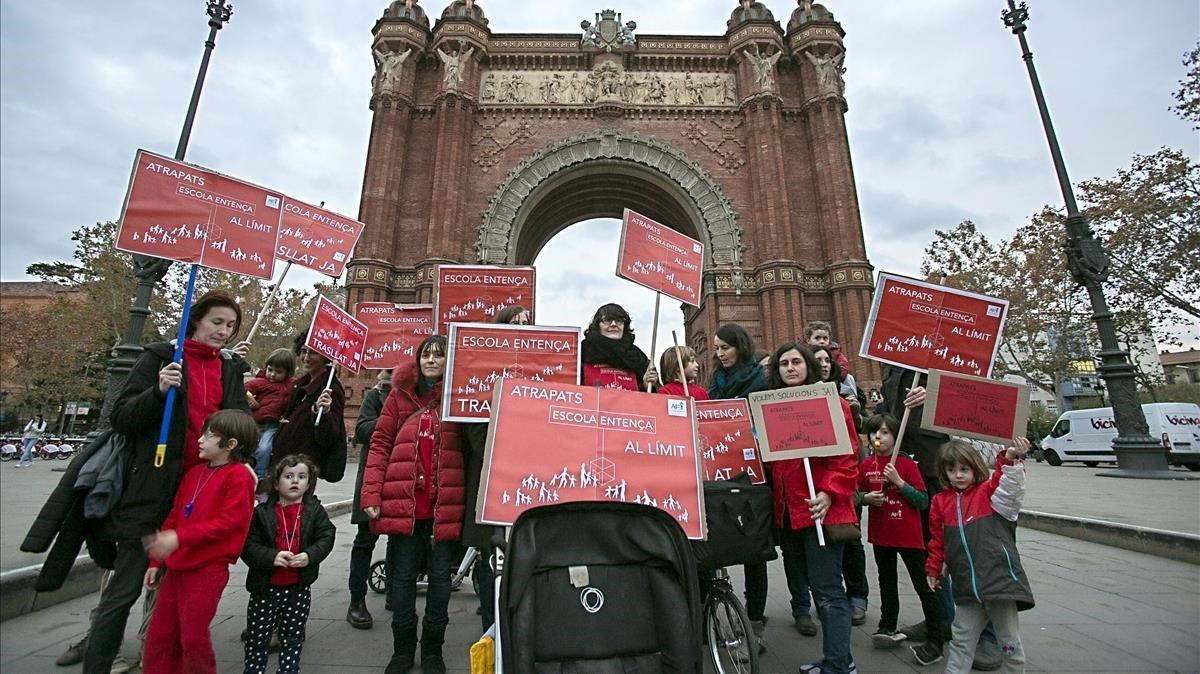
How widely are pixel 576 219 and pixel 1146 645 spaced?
22.9 m

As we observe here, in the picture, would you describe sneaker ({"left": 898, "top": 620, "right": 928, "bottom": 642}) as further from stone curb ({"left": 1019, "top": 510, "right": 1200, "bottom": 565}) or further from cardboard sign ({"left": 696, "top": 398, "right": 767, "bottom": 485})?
stone curb ({"left": 1019, "top": 510, "right": 1200, "bottom": 565})

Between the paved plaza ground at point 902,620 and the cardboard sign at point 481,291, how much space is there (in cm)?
291

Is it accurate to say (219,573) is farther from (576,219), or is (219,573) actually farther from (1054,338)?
(1054,338)

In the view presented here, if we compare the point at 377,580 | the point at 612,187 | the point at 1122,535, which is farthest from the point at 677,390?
the point at 612,187

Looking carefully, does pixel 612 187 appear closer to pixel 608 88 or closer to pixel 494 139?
pixel 608 88

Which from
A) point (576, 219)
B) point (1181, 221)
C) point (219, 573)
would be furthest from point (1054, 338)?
point (219, 573)

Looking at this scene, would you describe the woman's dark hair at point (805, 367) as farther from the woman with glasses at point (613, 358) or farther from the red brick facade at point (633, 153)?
the red brick facade at point (633, 153)

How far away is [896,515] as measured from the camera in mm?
3729

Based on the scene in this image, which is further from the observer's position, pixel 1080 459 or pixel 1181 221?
pixel 1080 459

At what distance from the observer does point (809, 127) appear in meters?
21.2

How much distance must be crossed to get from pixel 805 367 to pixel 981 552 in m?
1.40

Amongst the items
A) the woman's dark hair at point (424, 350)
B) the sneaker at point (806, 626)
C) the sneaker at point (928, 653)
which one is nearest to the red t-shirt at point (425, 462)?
the woman's dark hair at point (424, 350)

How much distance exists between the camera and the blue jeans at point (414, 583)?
3.11m

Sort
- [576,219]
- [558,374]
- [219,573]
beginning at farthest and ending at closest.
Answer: [576,219], [558,374], [219,573]
